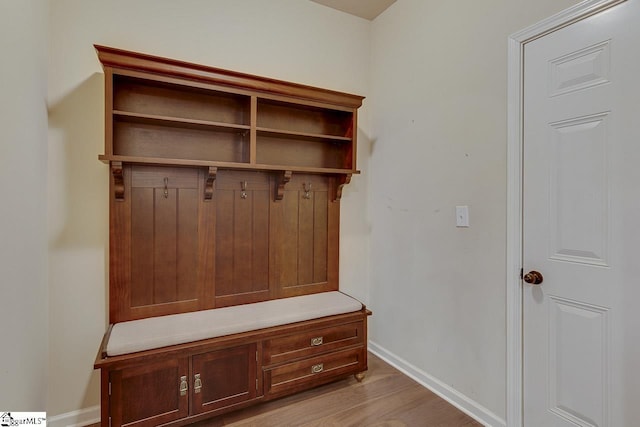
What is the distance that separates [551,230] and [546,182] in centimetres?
24

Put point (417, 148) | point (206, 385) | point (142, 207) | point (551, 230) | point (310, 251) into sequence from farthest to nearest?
point (310, 251) < point (417, 148) < point (142, 207) < point (206, 385) < point (551, 230)

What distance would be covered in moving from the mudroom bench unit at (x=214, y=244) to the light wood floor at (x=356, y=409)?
0.36 feet

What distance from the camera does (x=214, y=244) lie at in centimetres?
219

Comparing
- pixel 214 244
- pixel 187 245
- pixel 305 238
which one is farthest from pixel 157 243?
pixel 305 238

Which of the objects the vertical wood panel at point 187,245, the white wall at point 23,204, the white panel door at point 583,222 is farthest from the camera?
the vertical wood panel at point 187,245

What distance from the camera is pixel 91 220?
6.24ft

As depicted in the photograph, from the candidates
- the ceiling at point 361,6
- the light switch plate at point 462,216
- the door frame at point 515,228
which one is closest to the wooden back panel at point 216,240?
the light switch plate at point 462,216

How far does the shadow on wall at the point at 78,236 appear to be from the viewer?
1822mm

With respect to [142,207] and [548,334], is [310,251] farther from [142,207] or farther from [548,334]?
[548,334]

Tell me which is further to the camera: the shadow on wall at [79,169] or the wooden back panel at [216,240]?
the wooden back panel at [216,240]

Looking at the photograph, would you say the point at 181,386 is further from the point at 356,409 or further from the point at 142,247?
the point at 356,409

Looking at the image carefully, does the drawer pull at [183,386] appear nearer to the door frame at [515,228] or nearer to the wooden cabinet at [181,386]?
the wooden cabinet at [181,386]

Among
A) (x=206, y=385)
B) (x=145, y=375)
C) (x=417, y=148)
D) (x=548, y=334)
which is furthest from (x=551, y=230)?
(x=145, y=375)

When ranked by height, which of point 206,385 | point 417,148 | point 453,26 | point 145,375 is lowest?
point 206,385
